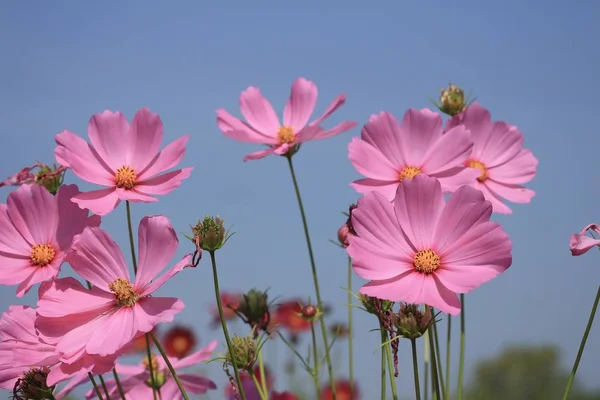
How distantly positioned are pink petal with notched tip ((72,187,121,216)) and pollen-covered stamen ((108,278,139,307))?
0.11 meters

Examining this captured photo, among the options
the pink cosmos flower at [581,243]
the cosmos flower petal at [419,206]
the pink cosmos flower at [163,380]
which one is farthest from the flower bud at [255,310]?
the pink cosmos flower at [581,243]

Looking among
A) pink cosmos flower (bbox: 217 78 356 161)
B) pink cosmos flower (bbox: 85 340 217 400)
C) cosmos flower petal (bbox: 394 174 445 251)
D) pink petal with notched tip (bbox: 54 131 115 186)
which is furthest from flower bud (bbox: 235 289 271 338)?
cosmos flower petal (bbox: 394 174 445 251)

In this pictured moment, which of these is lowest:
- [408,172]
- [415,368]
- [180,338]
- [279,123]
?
[415,368]

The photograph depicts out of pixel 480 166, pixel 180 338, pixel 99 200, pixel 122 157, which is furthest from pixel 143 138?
pixel 180 338

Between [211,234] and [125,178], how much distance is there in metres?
0.28

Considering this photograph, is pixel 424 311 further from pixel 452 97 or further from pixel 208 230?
pixel 452 97

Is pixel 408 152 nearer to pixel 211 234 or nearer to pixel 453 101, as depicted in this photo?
pixel 453 101

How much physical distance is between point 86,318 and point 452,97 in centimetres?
88

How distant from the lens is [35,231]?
1.28 m

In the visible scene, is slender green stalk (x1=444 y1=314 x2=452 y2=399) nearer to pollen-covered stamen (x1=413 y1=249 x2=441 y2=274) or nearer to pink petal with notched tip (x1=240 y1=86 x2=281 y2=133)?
pollen-covered stamen (x1=413 y1=249 x2=441 y2=274)

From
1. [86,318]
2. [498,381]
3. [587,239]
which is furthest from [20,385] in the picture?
[498,381]

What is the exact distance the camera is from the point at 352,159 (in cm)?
130

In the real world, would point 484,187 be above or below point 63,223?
above

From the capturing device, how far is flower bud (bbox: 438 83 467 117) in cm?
161
